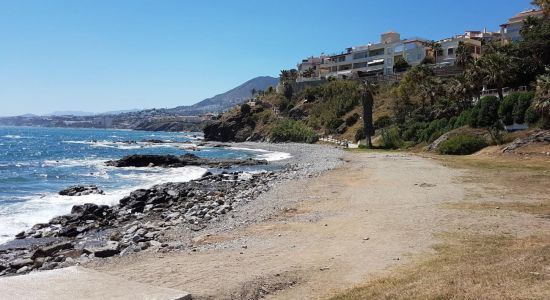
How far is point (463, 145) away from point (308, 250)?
3592cm

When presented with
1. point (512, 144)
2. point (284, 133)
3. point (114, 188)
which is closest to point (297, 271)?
point (114, 188)

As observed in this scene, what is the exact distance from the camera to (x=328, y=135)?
93812 mm

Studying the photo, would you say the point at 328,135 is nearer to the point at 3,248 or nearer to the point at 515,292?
the point at 3,248

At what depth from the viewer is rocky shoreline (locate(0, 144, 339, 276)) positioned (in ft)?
50.7

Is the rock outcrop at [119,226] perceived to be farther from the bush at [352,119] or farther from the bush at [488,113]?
the bush at [352,119]

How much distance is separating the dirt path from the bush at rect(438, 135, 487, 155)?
22725 millimetres

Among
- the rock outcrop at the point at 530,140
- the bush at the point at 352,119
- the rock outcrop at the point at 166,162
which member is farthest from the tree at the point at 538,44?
the bush at the point at 352,119

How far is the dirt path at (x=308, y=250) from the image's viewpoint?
415 inches

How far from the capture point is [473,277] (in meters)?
8.93

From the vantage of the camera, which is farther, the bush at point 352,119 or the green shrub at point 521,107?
the bush at point 352,119

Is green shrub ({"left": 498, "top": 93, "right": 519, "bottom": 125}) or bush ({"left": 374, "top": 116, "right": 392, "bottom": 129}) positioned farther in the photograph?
bush ({"left": 374, "top": 116, "right": 392, "bottom": 129})

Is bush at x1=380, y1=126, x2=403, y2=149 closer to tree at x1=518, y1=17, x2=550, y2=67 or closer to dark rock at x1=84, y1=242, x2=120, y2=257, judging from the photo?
tree at x1=518, y1=17, x2=550, y2=67

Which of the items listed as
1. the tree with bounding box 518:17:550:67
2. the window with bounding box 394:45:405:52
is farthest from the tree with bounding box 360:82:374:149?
Answer: the window with bounding box 394:45:405:52

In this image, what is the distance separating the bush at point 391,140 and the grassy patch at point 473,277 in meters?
50.8
